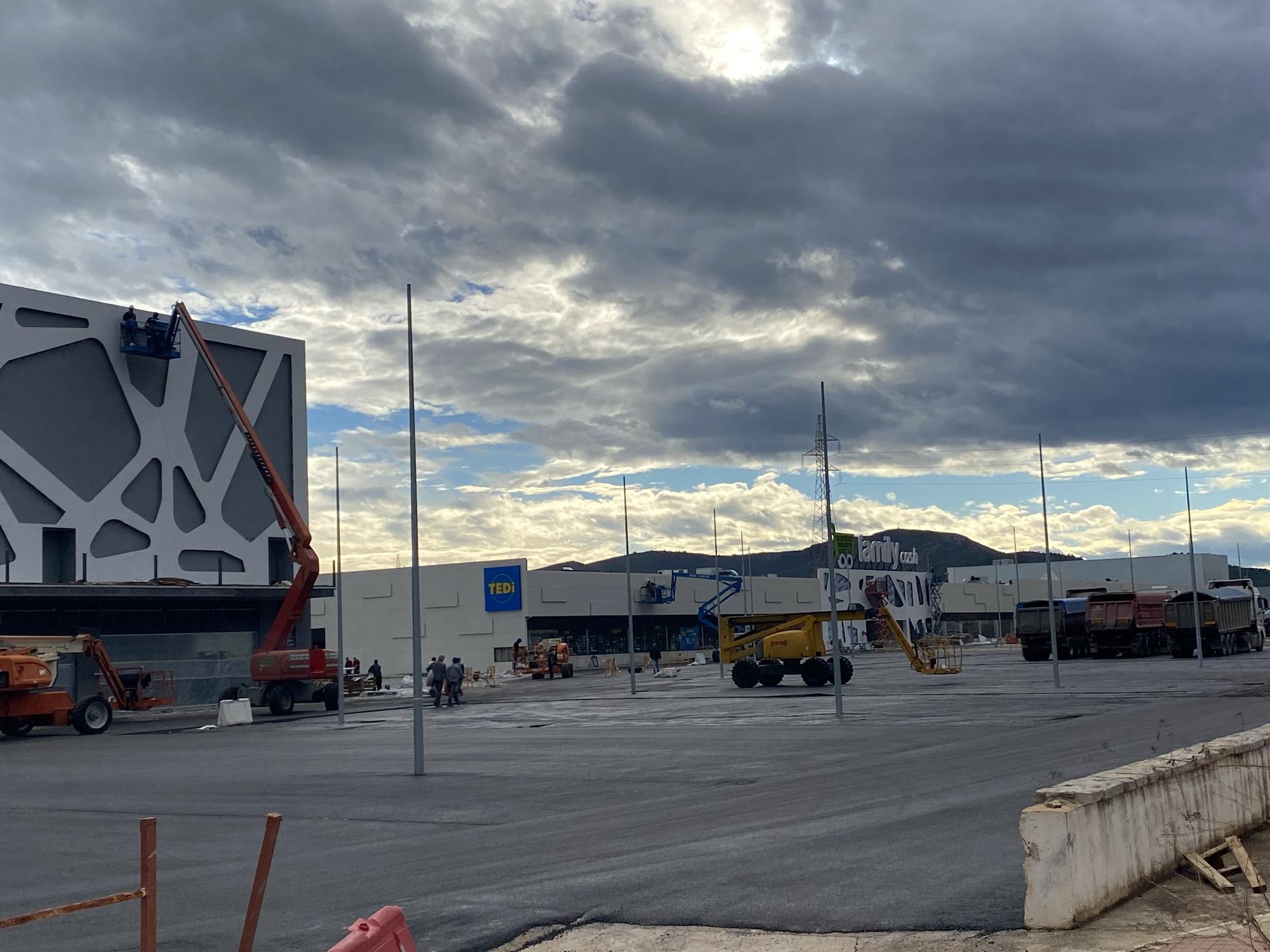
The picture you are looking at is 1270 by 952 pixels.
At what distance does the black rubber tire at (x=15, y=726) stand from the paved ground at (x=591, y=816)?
3.35m

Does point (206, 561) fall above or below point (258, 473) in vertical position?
below

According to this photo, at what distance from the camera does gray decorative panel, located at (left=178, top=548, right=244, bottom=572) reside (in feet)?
196

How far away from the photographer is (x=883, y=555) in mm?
112812

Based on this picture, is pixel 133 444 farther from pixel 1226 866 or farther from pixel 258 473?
pixel 1226 866

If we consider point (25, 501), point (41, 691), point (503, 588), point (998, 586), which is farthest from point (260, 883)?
point (998, 586)

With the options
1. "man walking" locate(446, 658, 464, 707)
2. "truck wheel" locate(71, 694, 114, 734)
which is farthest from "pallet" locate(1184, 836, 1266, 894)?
"man walking" locate(446, 658, 464, 707)

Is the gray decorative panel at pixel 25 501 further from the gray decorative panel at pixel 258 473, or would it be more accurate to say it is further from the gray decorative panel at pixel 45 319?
the gray decorative panel at pixel 258 473

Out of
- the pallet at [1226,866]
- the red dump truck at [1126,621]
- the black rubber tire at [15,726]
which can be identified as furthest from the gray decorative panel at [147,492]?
the pallet at [1226,866]

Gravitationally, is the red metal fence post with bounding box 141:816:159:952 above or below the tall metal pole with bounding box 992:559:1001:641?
below

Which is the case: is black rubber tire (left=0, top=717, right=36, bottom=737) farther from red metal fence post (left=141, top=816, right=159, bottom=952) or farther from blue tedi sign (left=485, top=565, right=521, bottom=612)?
blue tedi sign (left=485, top=565, right=521, bottom=612)

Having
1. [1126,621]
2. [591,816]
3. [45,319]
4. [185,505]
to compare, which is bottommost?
[591,816]

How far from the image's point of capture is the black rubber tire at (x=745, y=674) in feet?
143

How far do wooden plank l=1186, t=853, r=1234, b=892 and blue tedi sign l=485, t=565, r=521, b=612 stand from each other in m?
71.4

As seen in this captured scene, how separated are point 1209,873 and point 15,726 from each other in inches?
1346
